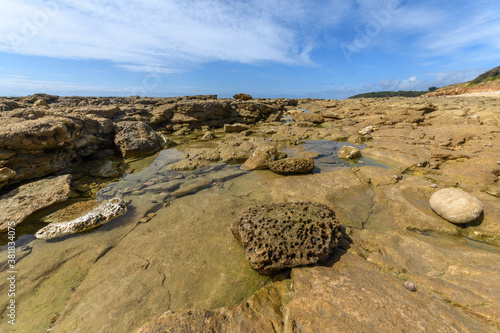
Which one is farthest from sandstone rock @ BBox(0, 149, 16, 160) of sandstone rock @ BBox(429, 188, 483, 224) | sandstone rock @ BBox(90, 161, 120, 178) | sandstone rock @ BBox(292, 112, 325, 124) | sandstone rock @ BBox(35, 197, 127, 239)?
sandstone rock @ BBox(292, 112, 325, 124)

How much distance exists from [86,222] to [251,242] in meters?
3.18

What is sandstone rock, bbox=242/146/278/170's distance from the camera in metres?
6.11

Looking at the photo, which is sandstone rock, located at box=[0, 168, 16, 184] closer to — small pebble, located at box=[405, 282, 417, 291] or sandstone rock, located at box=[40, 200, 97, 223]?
sandstone rock, located at box=[40, 200, 97, 223]

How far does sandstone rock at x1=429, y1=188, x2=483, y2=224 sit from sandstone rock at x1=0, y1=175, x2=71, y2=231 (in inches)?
310

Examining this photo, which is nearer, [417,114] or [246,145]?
[246,145]

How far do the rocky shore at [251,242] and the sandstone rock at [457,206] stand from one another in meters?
0.02

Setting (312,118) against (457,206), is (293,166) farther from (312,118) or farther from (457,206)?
(312,118)

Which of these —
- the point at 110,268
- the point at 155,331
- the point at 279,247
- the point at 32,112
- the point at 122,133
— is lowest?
the point at 110,268

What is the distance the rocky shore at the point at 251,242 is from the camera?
1934 mm

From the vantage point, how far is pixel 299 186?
4.79 meters

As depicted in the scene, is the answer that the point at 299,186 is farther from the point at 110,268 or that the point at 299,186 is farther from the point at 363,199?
the point at 110,268

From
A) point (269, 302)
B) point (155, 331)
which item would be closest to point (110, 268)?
point (155, 331)

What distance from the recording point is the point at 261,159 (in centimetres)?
617

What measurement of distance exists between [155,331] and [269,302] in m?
1.19
